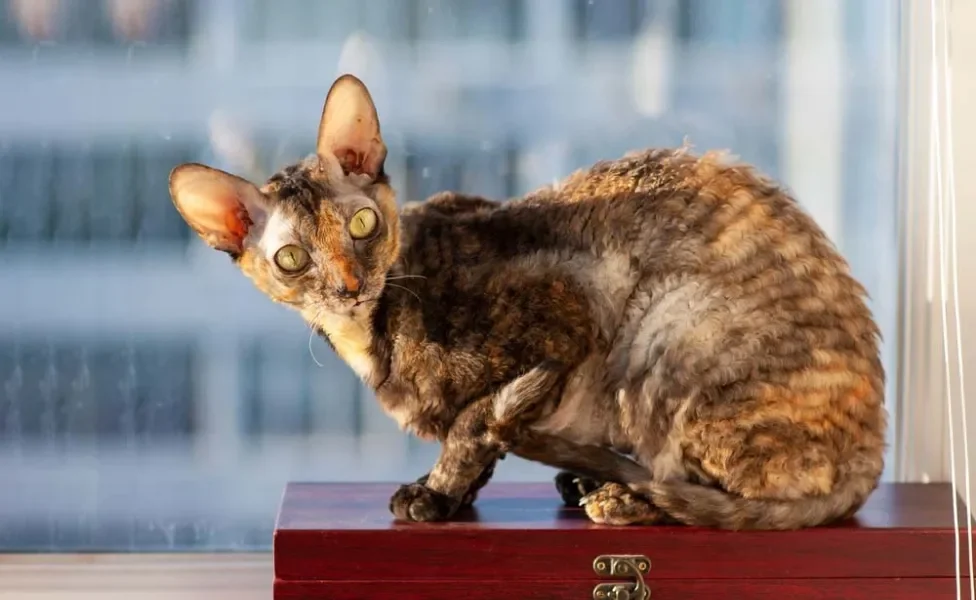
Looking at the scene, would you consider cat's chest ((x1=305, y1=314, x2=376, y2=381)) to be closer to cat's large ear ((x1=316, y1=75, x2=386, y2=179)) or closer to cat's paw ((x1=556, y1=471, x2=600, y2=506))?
cat's large ear ((x1=316, y1=75, x2=386, y2=179))

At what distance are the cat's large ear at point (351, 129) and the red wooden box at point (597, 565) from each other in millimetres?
399

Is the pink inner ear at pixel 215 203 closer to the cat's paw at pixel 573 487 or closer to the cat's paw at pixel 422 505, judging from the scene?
the cat's paw at pixel 422 505

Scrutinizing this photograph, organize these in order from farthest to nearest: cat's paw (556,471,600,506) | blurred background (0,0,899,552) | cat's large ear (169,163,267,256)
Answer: blurred background (0,0,899,552), cat's paw (556,471,600,506), cat's large ear (169,163,267,256)

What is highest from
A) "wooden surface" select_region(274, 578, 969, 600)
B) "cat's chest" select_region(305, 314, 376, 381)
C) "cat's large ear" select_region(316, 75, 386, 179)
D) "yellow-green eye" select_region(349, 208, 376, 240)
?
"cat's large ear" select_region(316, 75, 386, 179)

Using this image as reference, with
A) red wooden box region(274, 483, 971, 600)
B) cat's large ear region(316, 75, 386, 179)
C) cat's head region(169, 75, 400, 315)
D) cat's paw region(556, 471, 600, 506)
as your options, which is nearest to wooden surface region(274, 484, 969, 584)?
red wooden box region(274, 483, 971, 600)

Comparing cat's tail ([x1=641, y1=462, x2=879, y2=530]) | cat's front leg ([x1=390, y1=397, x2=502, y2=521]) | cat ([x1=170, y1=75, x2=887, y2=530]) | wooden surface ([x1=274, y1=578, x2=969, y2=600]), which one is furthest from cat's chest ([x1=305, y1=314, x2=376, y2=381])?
cat's tail ([x1=641, y1=462, x2=879, y2=530])

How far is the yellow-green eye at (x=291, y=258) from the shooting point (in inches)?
52.2

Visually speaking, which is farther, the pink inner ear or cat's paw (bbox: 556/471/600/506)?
cat's paw (bbox: 556/471/600/506)

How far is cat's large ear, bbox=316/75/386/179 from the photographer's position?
1.33m

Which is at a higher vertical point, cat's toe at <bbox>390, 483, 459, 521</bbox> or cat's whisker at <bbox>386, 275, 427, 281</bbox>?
cat's whisker at <bbox>386, 275, 427, 281</bbox>

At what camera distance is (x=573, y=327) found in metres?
1.39

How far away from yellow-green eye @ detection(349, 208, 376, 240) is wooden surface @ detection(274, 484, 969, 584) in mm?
320

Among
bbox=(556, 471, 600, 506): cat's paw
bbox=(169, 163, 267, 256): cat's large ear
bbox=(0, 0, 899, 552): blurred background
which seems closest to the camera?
bbox=(169, 163, 267, 256): cat's large ear

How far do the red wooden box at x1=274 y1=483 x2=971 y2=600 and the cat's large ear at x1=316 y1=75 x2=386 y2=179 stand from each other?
0.40 m
